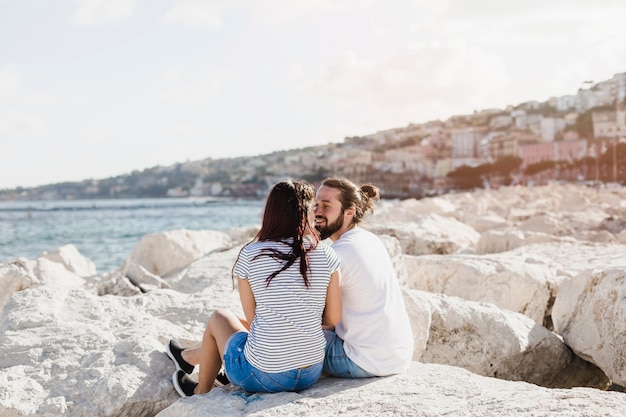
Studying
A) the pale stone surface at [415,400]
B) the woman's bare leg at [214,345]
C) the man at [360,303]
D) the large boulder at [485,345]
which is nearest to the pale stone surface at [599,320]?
the large boulder at [485,345]

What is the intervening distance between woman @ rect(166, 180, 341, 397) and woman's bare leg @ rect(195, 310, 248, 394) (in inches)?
6.0

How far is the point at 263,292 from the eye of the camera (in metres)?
3.03

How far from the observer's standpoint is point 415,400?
9.29 ft

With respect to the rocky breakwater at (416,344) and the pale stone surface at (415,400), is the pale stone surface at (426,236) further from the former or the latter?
the pale stone surface at (415,400)

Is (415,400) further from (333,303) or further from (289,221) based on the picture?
(289,221)

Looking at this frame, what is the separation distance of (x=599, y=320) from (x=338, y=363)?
181cm

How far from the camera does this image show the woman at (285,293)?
3.00m

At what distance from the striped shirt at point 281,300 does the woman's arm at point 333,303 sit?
39 mm

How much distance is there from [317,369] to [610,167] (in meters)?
58.6

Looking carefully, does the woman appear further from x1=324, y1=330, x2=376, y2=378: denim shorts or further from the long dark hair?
x1=324, y1=330, x2=376, y2=378: denim shorts

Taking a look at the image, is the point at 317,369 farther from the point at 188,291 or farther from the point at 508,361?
the point at 188,291

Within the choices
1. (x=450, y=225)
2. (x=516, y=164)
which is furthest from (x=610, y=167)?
(x=450, y=225)

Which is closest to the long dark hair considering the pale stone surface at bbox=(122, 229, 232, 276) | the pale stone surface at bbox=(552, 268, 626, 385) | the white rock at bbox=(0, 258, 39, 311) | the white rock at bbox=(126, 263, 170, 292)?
the pale stone surface at bbox=(552, 268, 626, 385)

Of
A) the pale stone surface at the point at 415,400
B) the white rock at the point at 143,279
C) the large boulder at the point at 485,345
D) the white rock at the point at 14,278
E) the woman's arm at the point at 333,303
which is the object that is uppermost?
the woman's arm at the point at 333,303
